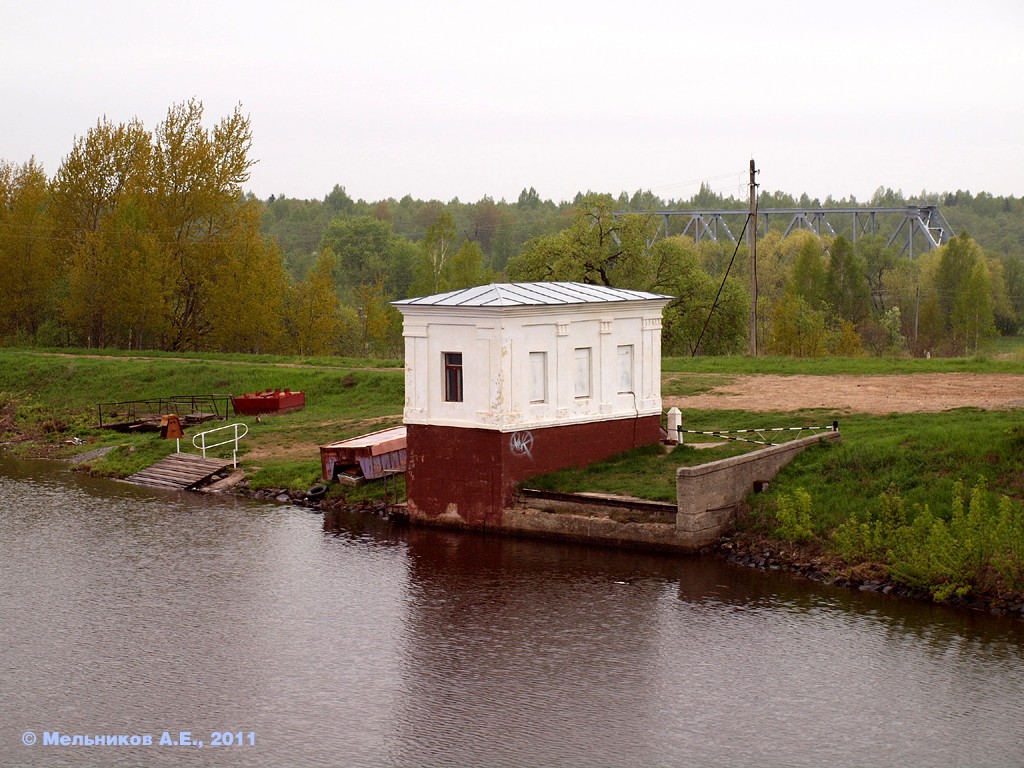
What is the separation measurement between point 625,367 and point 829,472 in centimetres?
668

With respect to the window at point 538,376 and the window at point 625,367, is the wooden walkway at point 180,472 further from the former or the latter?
the window at point 625,367

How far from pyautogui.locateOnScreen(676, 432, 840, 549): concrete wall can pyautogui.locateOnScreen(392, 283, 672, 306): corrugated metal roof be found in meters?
5.86

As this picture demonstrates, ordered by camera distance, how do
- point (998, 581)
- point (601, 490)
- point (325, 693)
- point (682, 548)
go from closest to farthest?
point (325, 693) < point (998, 581) < point (682, 548) < point (601, 490)

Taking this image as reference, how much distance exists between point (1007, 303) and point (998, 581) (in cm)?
9485

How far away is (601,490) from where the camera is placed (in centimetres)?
3447

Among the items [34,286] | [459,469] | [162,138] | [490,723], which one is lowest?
[490,723]

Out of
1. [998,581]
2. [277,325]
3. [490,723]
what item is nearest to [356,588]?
[490,723]

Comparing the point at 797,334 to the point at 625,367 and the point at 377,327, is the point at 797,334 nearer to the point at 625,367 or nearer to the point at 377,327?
the point at 377,327

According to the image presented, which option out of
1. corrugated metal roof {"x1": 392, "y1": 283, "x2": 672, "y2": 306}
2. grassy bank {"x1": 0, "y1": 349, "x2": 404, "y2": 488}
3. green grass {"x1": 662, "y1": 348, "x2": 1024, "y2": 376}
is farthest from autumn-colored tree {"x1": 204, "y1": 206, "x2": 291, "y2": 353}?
corrugated metal roof {"x1": 392, "y1": 283, "x2": 672, "y2": 306}

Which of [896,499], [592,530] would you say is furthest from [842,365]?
[592,530]

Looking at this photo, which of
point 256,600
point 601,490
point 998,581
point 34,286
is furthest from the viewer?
point 34,286

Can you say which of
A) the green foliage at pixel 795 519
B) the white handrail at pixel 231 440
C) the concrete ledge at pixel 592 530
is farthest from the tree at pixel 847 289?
the green foliage at pixel 795 519

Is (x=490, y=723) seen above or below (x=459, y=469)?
below

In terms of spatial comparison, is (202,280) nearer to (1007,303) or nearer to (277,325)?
(277,325)
